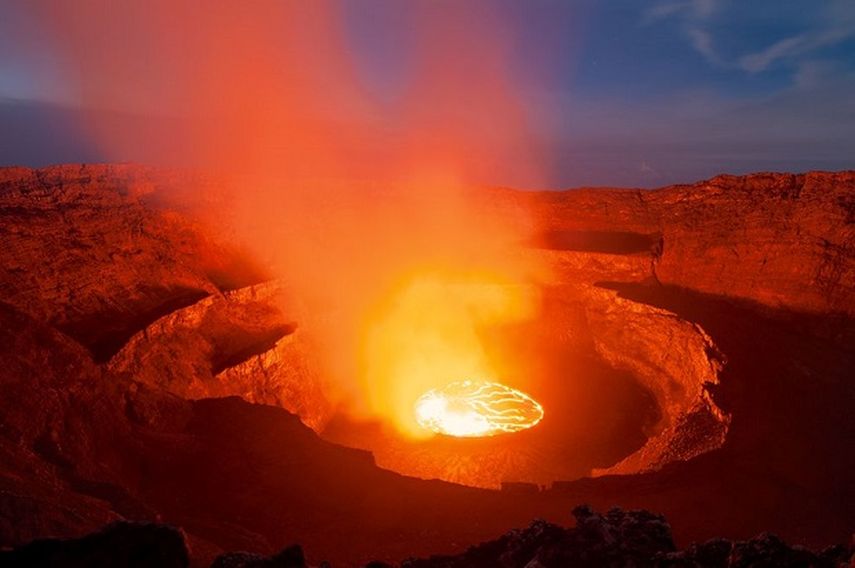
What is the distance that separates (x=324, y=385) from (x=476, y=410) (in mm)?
7481

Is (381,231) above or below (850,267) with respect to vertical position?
above

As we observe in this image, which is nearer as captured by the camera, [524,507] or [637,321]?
[524,507]

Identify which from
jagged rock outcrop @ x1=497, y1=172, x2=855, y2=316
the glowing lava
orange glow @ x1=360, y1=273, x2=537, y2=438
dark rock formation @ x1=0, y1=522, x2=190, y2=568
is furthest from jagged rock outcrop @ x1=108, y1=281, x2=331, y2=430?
jagged rock outcrop @ x1=497, y1=172, x2=855, y2=316

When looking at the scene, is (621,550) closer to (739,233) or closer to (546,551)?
(546,551)

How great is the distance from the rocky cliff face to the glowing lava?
1934mm

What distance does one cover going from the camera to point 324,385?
24.6 meters

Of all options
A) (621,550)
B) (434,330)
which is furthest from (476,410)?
A: (621,550)

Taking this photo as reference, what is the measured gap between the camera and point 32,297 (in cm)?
1623

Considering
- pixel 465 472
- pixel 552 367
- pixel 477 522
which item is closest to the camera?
pixel 477 522

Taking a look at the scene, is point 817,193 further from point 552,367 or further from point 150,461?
point 150,461

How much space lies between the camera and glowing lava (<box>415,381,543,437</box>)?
22266 mm

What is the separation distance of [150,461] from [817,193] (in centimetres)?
2732

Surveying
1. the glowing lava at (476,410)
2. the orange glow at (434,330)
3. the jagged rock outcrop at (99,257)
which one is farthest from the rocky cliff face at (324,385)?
the orange glow at (434,330)

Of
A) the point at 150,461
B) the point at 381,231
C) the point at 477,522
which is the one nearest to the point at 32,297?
the point at 150,461
